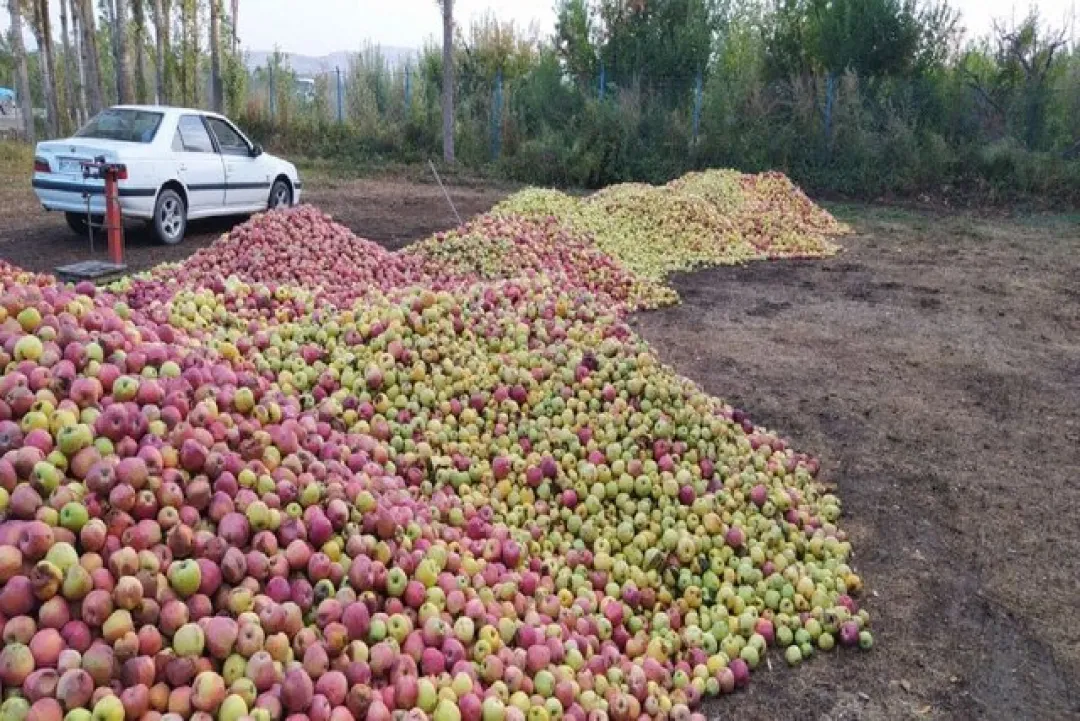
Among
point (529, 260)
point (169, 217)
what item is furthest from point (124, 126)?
point (529, 260)

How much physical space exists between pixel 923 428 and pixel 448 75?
18696mm

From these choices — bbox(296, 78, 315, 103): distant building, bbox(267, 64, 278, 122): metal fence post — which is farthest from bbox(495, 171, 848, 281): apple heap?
bbox(296, 78, 315, 103): distant building

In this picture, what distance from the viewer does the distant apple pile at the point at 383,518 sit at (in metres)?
2.46

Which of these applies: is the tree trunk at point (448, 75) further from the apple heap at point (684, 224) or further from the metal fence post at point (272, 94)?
the apple heap at point (684, 224)

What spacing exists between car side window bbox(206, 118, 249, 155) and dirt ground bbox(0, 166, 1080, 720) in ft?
4.11

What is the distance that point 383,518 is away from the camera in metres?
3.12

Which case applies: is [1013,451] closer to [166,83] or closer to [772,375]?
[772,375]

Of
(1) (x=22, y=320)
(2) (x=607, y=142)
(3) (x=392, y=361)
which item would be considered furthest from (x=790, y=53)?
(1) (x=22, y=320)

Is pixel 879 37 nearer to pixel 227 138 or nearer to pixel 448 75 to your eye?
pixel 448 75

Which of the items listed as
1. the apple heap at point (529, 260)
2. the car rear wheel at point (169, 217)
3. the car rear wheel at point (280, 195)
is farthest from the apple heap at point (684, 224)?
the car rear wheel at point (169, 217)

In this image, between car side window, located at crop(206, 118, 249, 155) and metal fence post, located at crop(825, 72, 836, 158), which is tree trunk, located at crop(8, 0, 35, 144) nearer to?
car side window, located at crop(206, 118, 249, 155)

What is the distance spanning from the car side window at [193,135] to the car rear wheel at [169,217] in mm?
624

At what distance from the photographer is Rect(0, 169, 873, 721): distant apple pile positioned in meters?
2.46

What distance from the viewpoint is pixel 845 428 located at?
584 cm
